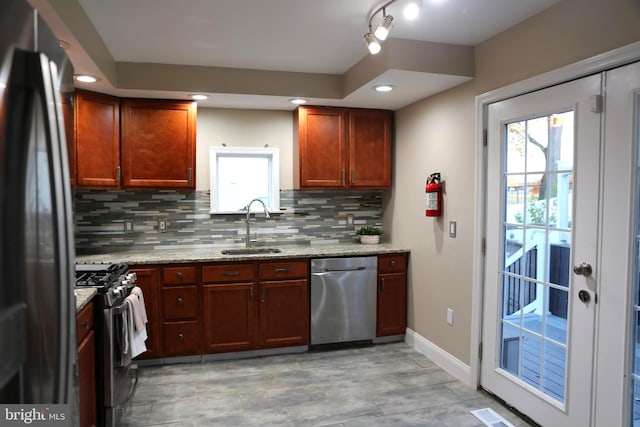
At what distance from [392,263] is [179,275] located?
6.11ft

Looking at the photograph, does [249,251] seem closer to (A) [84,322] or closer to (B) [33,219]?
(A) [84,322]

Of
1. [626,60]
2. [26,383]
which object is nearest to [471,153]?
[626,60]

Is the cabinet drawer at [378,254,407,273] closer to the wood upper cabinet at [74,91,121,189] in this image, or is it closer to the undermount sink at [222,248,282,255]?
the undermount sink at [222,248,282,255]

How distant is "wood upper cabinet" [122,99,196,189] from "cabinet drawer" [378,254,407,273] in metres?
1.81

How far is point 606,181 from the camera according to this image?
2.07 m

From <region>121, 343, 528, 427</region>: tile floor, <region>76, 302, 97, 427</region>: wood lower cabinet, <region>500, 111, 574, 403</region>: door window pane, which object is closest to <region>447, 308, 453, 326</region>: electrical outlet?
<region>121, 343, 528, 427</region>: tile floor

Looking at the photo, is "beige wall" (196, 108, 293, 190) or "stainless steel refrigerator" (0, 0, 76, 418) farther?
"beige wall" (196, 108, 293, 190)

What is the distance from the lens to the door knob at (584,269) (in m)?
A: 2.18

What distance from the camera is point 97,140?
3424mm

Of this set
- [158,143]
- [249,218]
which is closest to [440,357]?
[249,218]

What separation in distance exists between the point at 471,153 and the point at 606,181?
41.9 inches

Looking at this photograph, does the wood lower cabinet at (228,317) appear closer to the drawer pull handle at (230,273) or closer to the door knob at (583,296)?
the drawer pull handle at (230,273)

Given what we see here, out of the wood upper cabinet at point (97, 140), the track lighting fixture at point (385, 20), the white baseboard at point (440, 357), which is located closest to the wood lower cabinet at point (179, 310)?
the wood upper cabinet at point (97, 140)

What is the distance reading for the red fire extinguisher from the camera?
3.40 m
